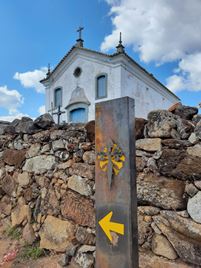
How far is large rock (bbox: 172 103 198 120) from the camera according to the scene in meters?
2.06

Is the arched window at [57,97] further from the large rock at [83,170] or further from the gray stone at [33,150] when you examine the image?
the large rock at [83,170]

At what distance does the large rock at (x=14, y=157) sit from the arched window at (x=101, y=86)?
21.1 feet

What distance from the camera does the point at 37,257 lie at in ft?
8.28

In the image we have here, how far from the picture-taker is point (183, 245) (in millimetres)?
1766

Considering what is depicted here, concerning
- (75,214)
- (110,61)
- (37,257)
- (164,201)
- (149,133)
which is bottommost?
(37,257)

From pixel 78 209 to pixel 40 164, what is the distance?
913 millimetres

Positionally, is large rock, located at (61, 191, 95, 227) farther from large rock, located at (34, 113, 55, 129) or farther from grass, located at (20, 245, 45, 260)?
large rock, located at (34, 113, 55, 129)

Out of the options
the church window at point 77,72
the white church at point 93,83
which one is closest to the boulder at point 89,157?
the white church at point 93,83

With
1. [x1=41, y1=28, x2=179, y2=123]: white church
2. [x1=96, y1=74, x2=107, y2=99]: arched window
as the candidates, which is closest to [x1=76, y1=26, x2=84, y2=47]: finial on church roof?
[x1=41, y1=28, x2=179, y2=123]: white church

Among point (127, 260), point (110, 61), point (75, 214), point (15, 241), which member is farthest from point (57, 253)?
point (110, 61)

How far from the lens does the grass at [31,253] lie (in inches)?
→ 99.7

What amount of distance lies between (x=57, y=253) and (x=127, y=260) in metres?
1.73

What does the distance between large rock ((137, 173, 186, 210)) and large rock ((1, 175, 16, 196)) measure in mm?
2238

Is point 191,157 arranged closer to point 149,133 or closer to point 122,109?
point 149,133
